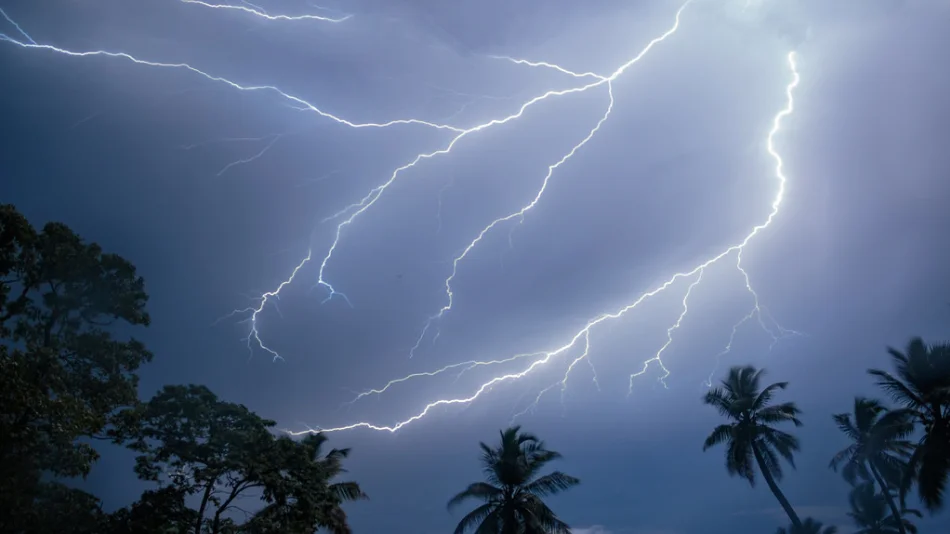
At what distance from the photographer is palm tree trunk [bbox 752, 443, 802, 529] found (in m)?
19.0

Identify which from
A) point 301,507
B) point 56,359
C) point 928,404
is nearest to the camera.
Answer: point 56,359

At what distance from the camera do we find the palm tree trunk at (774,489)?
19.0 m

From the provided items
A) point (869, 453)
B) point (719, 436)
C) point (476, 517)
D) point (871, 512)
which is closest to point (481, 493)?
point (476, 517)

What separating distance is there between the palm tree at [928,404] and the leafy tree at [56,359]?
819 inches

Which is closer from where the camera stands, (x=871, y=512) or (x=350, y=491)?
(x=350, y=491)

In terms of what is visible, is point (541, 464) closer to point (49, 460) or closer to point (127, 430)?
point (127, 430)

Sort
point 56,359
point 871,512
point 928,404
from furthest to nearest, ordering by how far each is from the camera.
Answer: point 871,512
point 928,404
point 56,359

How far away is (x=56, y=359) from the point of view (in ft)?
30.2

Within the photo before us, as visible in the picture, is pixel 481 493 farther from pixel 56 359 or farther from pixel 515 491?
pixel 56 359

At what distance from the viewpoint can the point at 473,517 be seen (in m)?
18.6

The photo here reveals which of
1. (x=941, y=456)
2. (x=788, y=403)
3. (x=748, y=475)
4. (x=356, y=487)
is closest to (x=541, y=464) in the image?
(x=356, y=487)

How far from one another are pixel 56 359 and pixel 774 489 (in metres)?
22.6

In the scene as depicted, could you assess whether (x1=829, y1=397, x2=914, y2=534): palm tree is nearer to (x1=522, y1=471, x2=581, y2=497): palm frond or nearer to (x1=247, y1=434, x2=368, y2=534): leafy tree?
(x1=522, y1=471, x2=581, y2=497): palm frond

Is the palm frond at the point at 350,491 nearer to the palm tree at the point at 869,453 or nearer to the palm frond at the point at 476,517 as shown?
the palm frond at the point at 476,517
